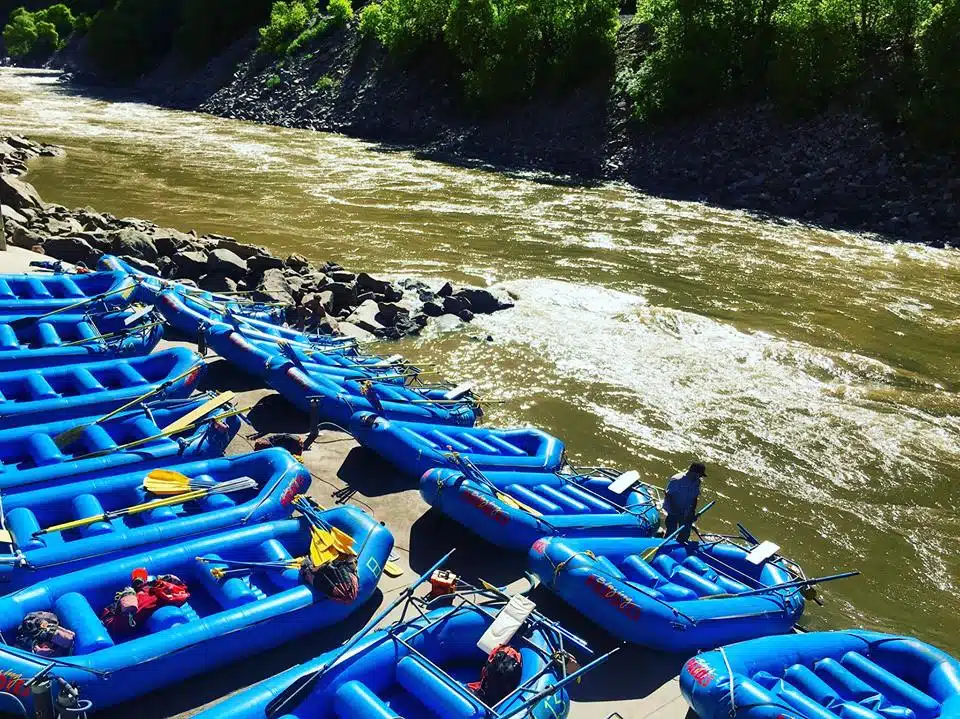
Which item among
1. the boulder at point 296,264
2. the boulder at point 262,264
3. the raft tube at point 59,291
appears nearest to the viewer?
the raft tube at point 59,291

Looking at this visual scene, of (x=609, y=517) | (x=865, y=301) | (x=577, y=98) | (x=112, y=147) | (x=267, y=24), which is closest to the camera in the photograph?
(x=609, y=517)

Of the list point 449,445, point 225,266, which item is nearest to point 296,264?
point 225,266

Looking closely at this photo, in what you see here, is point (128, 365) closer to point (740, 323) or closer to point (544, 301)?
point (544, 301)

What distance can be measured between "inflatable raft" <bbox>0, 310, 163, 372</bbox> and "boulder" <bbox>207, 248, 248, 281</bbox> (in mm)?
4667

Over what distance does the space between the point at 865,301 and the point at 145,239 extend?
15.2 m

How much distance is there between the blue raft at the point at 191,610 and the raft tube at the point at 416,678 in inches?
25.5

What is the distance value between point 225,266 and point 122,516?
983 centimetres

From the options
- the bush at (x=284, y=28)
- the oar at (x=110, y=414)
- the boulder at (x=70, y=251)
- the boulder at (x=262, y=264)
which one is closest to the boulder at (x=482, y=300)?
the boulder at (x=262, y=264)

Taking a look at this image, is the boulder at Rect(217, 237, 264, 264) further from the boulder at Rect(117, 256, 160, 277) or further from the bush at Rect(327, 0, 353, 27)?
the bush at Rect(327, 0, 353, 27)

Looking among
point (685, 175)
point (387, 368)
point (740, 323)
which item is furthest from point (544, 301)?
point (685, 175)

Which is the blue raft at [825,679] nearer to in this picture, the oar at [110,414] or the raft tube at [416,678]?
the raft tube at [416,678]

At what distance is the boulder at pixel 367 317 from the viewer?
15633 mm

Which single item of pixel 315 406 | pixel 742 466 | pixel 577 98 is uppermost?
pixel 577 98

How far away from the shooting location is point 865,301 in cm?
1942
